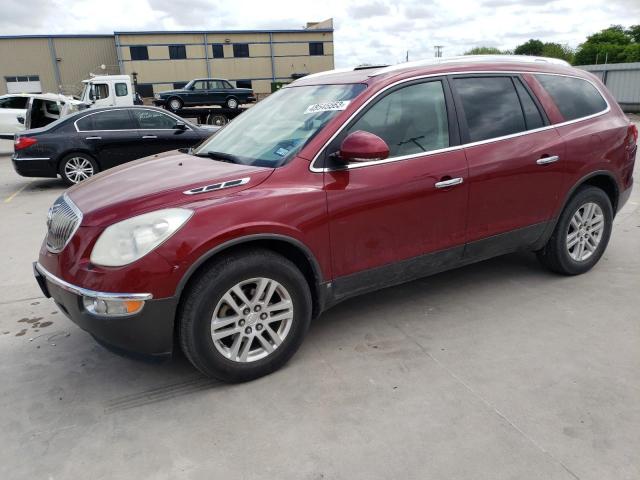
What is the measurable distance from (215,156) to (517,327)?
7.89 ft

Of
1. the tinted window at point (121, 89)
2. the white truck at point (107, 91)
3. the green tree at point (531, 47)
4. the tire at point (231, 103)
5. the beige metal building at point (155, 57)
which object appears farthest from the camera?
the green tree at point (531, 47)

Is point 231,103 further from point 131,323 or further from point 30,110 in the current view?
point 131,323

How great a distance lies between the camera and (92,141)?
9430 millimetres

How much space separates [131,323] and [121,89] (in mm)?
19757

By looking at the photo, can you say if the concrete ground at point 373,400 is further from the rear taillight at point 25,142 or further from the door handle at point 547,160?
the rear taillight at point 25,142

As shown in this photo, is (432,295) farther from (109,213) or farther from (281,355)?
(109,213)

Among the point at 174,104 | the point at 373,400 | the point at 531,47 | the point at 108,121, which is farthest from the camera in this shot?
the point at 531,47

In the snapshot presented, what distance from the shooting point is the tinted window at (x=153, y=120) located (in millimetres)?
9805

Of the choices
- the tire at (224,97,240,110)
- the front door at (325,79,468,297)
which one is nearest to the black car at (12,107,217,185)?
the front door at (325,79,468,297)

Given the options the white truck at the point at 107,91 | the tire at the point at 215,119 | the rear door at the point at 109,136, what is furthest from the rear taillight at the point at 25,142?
the tire at the point at 215,119

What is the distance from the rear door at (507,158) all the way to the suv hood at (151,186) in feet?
5.07

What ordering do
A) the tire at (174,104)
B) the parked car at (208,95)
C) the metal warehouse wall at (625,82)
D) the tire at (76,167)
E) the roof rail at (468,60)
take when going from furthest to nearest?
the parked car at (208,95) < the tire at (174,104) < the metal warehouse wall at (625,82) < the tire at (76,167) < the roof rail at (468,60)

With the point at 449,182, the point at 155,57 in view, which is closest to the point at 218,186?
the point at 449,182

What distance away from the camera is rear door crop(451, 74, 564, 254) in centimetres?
367
